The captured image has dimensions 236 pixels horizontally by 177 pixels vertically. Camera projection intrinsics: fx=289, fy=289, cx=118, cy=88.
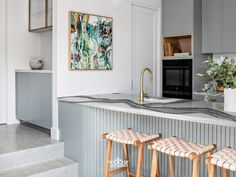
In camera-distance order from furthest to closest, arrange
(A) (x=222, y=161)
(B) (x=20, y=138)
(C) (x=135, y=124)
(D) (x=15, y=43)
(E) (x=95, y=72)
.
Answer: (D) (x=15, y=43) < (E) (x=95, y=72) < (B) (x=20, y=138) < (C) (x=135, y=124) < (A) (x=222, y=161)

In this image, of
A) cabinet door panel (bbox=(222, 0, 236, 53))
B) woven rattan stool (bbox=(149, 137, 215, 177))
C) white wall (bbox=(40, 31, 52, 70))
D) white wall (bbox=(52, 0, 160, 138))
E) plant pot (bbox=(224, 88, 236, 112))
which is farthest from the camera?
white wall (bbox=(40, 31, 52, 70))

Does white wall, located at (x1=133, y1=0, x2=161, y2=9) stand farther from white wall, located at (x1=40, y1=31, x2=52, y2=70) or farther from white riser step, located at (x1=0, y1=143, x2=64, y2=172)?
white riser step, located at (x1=0, y1=143, x2=64, y2=172)

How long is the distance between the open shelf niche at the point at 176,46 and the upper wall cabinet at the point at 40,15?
1997mm

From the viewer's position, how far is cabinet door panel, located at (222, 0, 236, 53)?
4249mm

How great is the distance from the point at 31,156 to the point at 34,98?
1147 mm

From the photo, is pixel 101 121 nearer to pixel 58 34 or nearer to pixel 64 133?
pixel 64 133

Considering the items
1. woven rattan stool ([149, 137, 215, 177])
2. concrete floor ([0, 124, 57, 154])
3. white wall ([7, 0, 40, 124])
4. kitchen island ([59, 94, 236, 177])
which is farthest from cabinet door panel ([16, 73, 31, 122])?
woven rattan stool ([149, 137, 215, 177])

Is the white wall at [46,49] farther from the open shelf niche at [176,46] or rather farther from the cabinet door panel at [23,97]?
the open shelf niche at [176,46]

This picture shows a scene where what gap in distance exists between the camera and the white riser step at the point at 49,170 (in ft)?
9.76

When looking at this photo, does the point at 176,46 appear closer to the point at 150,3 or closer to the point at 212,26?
the point at 212,26

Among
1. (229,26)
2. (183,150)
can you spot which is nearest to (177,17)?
(229,26)

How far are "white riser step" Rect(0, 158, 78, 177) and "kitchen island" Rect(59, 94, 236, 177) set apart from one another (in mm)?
105

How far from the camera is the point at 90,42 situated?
3.82 meters

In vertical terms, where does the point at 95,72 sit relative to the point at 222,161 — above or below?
above
